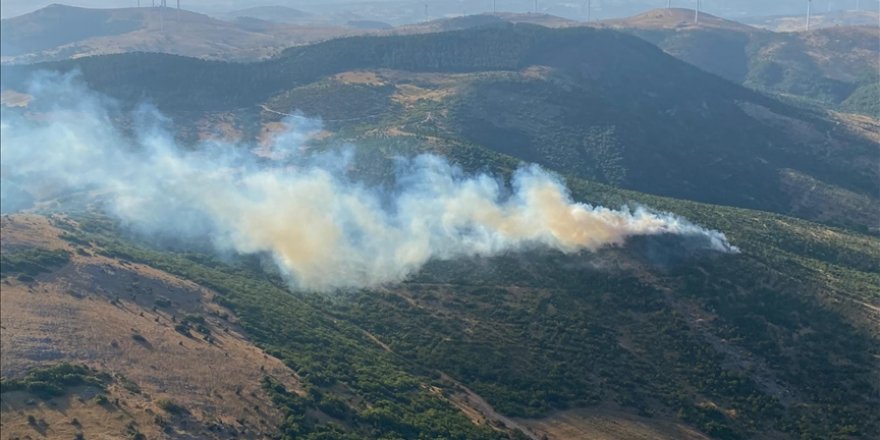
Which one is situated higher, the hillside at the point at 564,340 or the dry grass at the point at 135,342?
the dry grass at the point at 135,342

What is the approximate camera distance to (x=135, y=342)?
91.5 metres

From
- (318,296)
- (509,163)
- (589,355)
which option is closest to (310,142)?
(509,163)

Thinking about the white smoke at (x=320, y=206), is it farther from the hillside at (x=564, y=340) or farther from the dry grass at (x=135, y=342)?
the dry grass at (x=135, y=342)

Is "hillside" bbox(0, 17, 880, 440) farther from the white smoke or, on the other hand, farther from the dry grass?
the white smoke

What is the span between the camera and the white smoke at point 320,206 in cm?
14075

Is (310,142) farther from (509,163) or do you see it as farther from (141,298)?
(141,298)

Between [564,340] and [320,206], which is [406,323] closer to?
[564,340]

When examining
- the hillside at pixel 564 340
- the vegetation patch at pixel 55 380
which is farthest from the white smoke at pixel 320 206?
the vegetation patch at pixel 55 380

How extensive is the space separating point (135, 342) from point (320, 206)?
63.9m

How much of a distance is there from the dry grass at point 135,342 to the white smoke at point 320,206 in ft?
103

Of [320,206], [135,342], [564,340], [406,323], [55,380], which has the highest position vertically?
[55,380]

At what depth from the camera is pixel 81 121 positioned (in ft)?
617

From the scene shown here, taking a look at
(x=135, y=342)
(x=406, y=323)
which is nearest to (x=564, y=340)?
(x=406, y=323)

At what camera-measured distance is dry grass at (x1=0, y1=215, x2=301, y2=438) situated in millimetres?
82000
